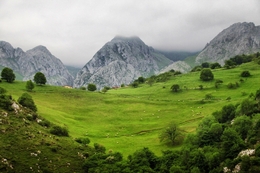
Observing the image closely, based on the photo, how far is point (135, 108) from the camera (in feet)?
452

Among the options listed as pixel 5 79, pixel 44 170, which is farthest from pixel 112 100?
pixel 44 170

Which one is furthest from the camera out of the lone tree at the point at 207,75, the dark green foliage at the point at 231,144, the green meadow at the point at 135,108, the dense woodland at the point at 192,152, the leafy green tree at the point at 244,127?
the lone tree at the point at 207,75

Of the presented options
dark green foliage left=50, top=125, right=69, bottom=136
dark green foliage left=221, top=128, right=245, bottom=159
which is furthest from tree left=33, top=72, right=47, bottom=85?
dark green foliage left=221, top=128, right=245, bottom=159

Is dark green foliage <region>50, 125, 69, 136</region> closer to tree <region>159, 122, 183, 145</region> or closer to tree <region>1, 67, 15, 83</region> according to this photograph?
tree <region>159, 122, 183, 145</region>

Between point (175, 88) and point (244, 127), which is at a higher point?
point (175, 88)

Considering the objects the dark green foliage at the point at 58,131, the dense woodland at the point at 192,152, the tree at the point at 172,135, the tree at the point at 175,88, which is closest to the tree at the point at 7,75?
the dense woodland at the point at 192,152

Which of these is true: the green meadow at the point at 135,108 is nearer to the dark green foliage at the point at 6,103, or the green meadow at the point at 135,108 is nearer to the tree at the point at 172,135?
the tree at the point at 172,135

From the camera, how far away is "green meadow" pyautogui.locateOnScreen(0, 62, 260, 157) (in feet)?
321

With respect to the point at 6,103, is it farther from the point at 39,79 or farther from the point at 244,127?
the point at 39,79

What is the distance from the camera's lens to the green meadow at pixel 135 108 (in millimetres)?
97750

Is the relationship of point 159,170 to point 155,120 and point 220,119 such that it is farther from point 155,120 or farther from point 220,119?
point 155,120

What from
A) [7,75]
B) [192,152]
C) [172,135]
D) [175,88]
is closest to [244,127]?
[192,152]

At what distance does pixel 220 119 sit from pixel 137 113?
50554mm

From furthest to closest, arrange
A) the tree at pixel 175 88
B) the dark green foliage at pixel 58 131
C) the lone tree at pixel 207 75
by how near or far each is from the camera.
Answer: the lone tree at pixel 207 75
the tree at pixel 175 88
the dark green foliage at pixel 58 131
